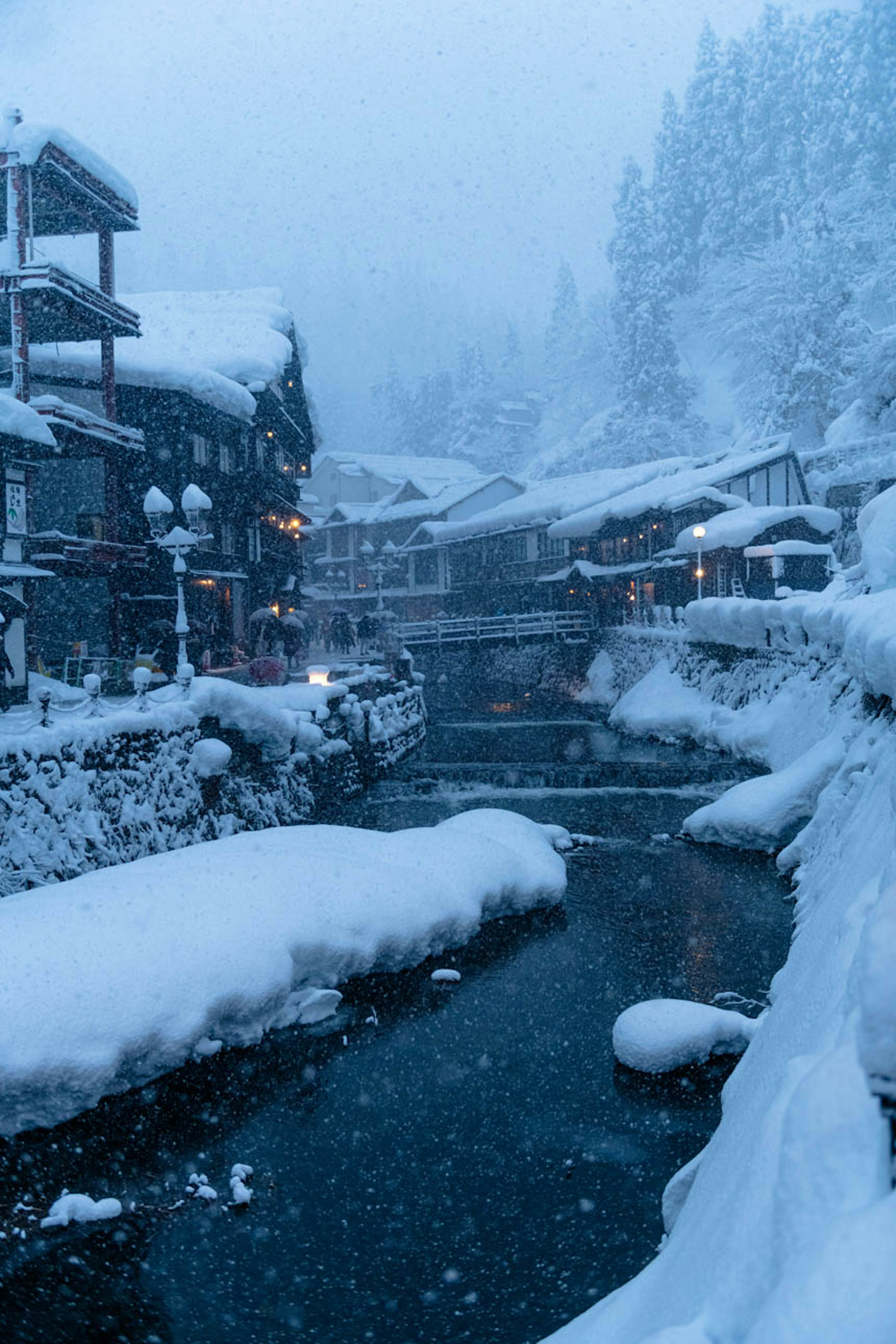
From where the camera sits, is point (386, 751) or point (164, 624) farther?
point (164, 624)

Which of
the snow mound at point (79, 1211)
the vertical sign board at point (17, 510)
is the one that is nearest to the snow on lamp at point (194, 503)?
the vertical sign board at point (17, 510)

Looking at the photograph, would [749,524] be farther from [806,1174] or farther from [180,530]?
[806,1174]

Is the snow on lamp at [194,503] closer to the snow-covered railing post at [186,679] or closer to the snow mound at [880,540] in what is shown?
the snow-covered railing post at [186,679]

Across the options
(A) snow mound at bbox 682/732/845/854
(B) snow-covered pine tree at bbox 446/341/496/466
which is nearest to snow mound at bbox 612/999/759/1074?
(A) snow mound at bbox 682/732/845/854

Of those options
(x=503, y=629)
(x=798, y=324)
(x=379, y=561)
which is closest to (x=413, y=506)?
(x=379, y=561)

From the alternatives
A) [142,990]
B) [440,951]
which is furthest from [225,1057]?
[440,951]

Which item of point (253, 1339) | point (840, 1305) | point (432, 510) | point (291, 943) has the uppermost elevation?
point (432, 510)

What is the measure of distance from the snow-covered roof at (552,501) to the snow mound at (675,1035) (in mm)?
33956

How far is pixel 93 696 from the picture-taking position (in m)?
12.9

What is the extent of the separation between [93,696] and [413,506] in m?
43.5

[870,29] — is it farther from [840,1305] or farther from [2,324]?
[840,1305]

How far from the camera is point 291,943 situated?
9328mm

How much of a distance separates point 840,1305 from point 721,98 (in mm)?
77393

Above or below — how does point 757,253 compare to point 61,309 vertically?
above
